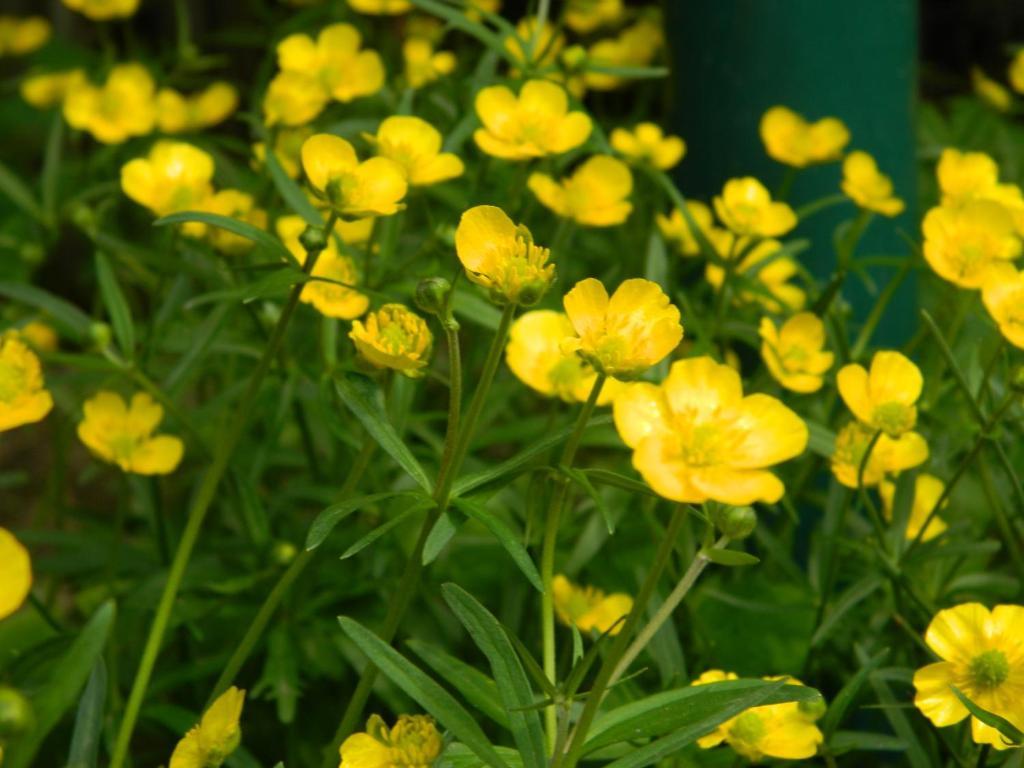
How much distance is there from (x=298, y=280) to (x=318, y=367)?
1.15ft

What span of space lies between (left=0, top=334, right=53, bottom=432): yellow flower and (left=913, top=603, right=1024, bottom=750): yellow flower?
0.64 metres

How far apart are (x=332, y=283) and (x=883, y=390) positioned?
17.7 inches

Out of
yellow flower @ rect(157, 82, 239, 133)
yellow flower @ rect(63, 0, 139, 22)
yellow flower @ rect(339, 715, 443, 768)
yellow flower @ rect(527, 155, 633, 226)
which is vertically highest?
yellow flower @ rect(527, 155, 633, 226)

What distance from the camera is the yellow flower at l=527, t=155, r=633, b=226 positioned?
1.28 meters

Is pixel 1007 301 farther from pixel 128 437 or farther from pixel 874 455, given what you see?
pixel 128 437

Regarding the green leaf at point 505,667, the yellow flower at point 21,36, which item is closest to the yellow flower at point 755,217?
the green leaf at point 505,667

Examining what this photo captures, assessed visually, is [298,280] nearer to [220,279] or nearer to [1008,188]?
[220,279]

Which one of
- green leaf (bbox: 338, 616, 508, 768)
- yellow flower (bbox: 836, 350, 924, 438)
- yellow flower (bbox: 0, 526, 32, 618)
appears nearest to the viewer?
yellow flower (bbox: 0, 526, 32, 618)

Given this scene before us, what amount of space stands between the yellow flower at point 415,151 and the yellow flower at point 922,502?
48cm

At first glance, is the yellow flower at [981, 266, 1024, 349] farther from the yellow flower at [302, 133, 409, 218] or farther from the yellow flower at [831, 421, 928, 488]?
the yellow flower at [302, 133, 409, 218]

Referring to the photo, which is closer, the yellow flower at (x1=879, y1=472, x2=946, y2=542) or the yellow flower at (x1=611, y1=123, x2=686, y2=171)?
the yellow flower at (x1=879, y1=472, x2=946, y2=542)

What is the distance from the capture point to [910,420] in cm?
101

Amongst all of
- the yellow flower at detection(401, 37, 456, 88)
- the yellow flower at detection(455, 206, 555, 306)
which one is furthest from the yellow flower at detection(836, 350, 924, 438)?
the yellow flower at detection(401, 37, 456, 88)

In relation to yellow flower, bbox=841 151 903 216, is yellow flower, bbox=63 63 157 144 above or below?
below
